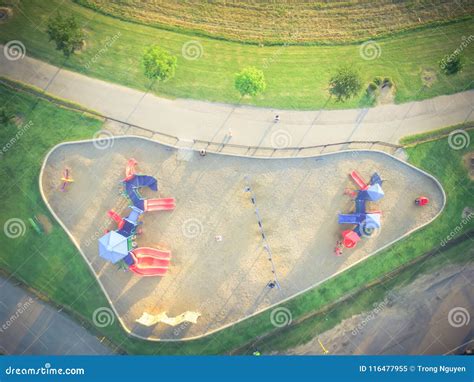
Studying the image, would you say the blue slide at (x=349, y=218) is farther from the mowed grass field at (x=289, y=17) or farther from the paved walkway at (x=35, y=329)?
the paved walkway at (x=35, y=329)

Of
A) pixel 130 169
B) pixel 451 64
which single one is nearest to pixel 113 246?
pixel 130 169

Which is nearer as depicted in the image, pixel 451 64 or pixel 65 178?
pixel 451 64

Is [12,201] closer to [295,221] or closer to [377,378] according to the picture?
→ [295,221]

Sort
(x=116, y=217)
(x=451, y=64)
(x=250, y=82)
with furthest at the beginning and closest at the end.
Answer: (x=116, y=217) → (x=451, y=64) → (x=250, y=82)

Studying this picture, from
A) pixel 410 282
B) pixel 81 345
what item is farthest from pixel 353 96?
pixel 81 345

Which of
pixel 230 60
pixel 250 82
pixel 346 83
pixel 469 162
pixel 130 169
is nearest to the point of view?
pixel 250 82

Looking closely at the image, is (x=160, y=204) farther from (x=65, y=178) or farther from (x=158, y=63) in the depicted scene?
(x=158, y=63)
